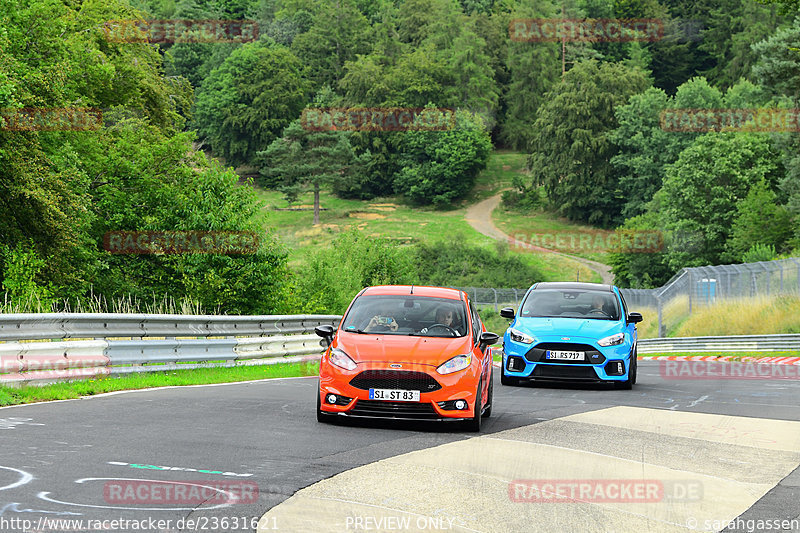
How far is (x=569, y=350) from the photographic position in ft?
57.8

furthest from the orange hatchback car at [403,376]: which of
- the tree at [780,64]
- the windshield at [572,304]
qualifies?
the tree at [780,64]

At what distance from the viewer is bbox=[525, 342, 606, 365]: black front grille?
17602mm

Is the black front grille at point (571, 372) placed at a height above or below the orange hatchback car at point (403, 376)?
below

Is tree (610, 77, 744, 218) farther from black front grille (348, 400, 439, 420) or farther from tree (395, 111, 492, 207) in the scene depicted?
black front grille (348, 400, 439, 420)

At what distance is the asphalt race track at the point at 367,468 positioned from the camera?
6.79m

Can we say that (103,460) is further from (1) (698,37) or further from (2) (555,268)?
(1) (698,37)

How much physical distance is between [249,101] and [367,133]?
751 inches

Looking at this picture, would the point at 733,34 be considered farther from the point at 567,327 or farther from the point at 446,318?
the point at 446,318
